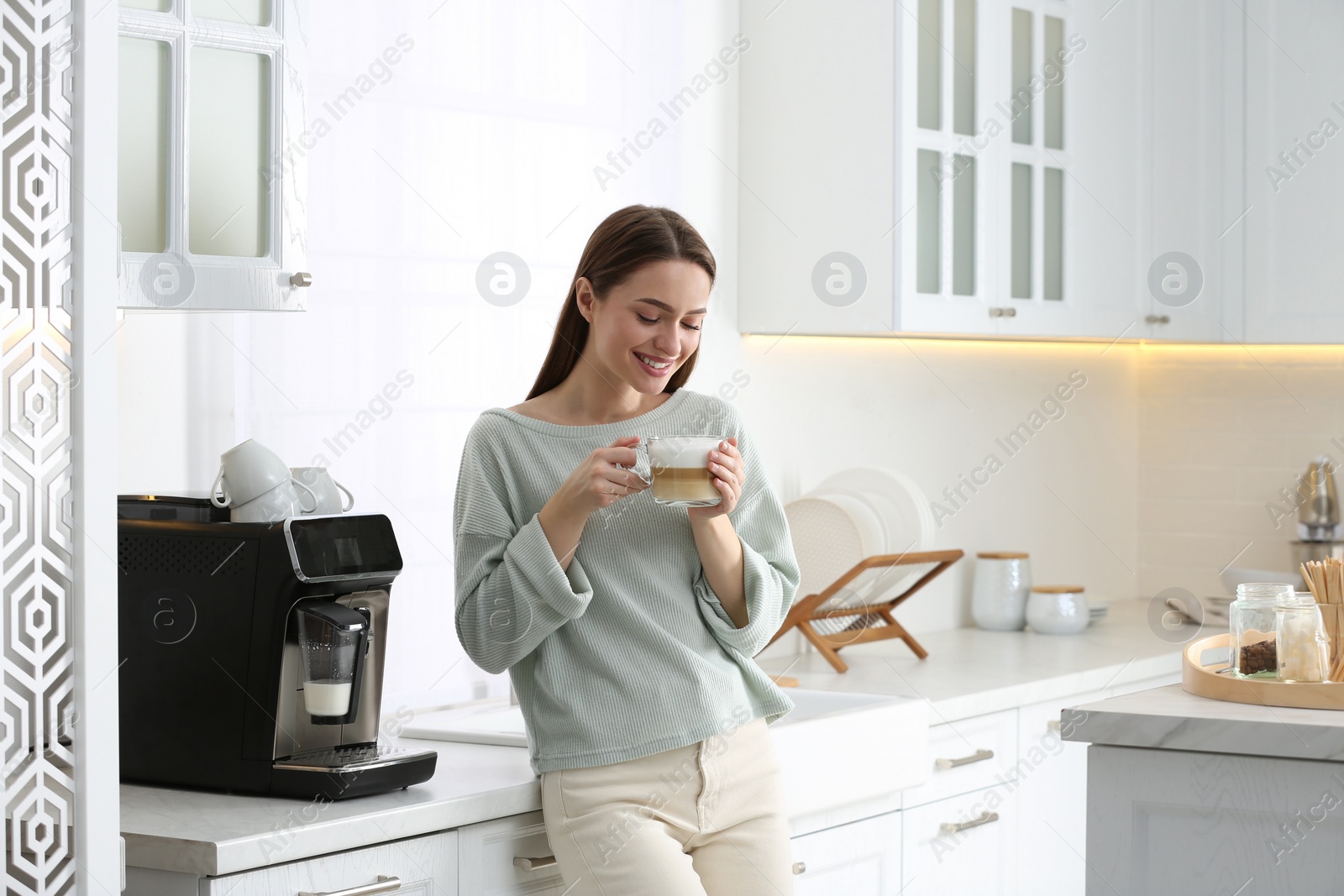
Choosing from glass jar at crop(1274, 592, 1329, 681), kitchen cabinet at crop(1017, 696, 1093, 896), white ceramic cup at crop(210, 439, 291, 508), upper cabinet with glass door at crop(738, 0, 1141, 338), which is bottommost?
kitchen cabinet at crop(1017, 696, 1093, 896)

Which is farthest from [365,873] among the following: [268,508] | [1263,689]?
[1263,689]

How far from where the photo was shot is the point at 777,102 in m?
3.05

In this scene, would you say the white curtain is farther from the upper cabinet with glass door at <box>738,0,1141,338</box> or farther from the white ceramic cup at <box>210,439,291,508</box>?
the white ceramic cup at <box>210,439,291,508</box>

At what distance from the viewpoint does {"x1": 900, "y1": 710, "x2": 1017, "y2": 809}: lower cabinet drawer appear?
253 centimetres

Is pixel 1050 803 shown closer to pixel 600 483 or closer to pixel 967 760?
pixel 967 760

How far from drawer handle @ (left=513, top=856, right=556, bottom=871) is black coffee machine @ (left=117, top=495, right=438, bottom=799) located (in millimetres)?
149

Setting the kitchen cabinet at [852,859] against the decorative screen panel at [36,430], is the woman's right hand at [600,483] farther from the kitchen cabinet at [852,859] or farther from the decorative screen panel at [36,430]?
the kitchen cabinet at [852,859]

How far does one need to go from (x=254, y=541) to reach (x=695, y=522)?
0.51 m

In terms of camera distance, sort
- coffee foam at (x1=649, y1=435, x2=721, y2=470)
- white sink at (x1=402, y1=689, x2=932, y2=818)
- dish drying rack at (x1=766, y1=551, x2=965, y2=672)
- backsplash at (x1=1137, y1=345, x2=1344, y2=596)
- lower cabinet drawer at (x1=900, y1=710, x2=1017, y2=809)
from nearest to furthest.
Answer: coffee foam at (x1=649, y1=435, x2=721, y2=470) < white sink at (x1=402, y1=689, x2=932, y2=818) < lower cabinet drawer at (x1=900, y1=710, x2=1017, y2=809) < dish drying rack at (x1=766, y1=551, x2=965, y2=672) < backsplash at (x1=1137, y1=345, x2=1344, y2=596)

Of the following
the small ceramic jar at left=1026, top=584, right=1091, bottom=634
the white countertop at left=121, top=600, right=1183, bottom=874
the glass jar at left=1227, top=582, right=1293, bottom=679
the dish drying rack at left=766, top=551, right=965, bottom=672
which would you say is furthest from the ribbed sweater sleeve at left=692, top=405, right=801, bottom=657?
the small ceramic jar at left=1026, top=584, right=1091, bottom=634

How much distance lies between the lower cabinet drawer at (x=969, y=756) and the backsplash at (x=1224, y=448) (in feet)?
4.67

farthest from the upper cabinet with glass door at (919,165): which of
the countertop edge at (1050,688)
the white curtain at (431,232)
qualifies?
the countertop edge at (1050,688)

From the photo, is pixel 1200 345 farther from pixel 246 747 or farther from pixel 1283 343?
pixel 246 747

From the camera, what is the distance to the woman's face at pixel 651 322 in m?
1.70
